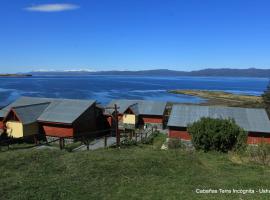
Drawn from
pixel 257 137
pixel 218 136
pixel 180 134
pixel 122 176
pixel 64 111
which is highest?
pixel 122 176

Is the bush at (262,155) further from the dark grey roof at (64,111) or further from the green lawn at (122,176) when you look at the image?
the dark grey roof at (64,111)

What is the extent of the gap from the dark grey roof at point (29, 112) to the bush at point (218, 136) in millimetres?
19547

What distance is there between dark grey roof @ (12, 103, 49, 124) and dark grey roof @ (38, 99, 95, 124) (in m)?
0.59

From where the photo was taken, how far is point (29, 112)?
125 ft

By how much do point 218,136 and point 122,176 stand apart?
12014mm

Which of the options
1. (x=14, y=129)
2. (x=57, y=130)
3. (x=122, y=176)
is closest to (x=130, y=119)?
(x=57, y=130)

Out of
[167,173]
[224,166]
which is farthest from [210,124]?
[167,173]

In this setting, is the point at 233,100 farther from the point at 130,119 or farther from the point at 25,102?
the point at 25,102

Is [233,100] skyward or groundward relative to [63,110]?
groundward

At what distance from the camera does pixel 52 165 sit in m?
16.9

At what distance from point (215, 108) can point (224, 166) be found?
2249 cm

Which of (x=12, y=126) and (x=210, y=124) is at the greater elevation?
(x=210, y=124)

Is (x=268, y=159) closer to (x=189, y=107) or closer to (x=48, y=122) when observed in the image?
(x=189, y=107)

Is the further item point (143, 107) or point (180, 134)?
point (143, 107)
